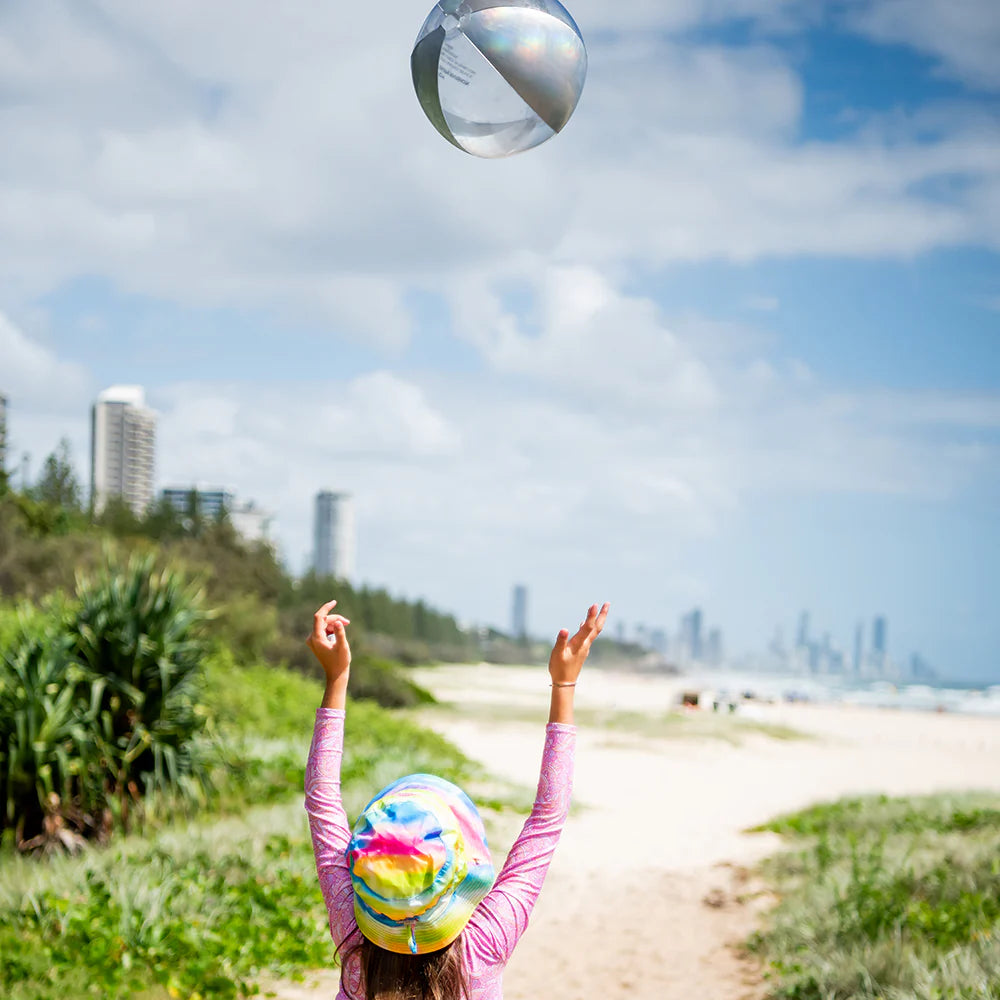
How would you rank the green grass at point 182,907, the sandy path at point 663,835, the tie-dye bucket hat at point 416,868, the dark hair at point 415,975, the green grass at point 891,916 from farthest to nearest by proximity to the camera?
the sandy path at point 663,835, the green grass at point 182,907, the green grass at point 891,916, the dark hair at point 415,975, the tie-dye bucket hat at point 416,868

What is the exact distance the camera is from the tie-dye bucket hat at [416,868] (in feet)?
7.02

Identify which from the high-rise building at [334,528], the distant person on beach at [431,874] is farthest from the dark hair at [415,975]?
the high-rise building at [334,528]

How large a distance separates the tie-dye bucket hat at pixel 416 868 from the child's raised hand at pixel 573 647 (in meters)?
0.40

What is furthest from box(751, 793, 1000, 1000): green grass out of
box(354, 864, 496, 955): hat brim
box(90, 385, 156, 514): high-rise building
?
box(90, 385, 156, 514): high-rise building

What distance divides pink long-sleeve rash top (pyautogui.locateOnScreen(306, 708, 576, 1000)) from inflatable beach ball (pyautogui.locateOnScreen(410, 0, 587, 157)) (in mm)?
2377

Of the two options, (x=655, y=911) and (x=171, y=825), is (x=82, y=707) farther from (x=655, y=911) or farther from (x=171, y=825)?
(x=655, y=911)

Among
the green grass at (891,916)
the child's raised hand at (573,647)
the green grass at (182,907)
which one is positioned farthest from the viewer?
the green grass at (182,907)

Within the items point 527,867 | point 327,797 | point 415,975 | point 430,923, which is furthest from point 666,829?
point 430,923

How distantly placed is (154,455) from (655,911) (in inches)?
6060

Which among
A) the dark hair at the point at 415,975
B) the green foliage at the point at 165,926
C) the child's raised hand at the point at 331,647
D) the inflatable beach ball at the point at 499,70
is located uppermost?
the inflatable beach ball at the point at 499,70

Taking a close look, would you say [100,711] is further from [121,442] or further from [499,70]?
[121,442]

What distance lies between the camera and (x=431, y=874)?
213cm

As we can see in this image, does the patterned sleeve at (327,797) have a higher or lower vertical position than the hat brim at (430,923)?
higher

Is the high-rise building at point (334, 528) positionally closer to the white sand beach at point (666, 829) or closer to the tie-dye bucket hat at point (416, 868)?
the white sand beach at point (666, 829)
